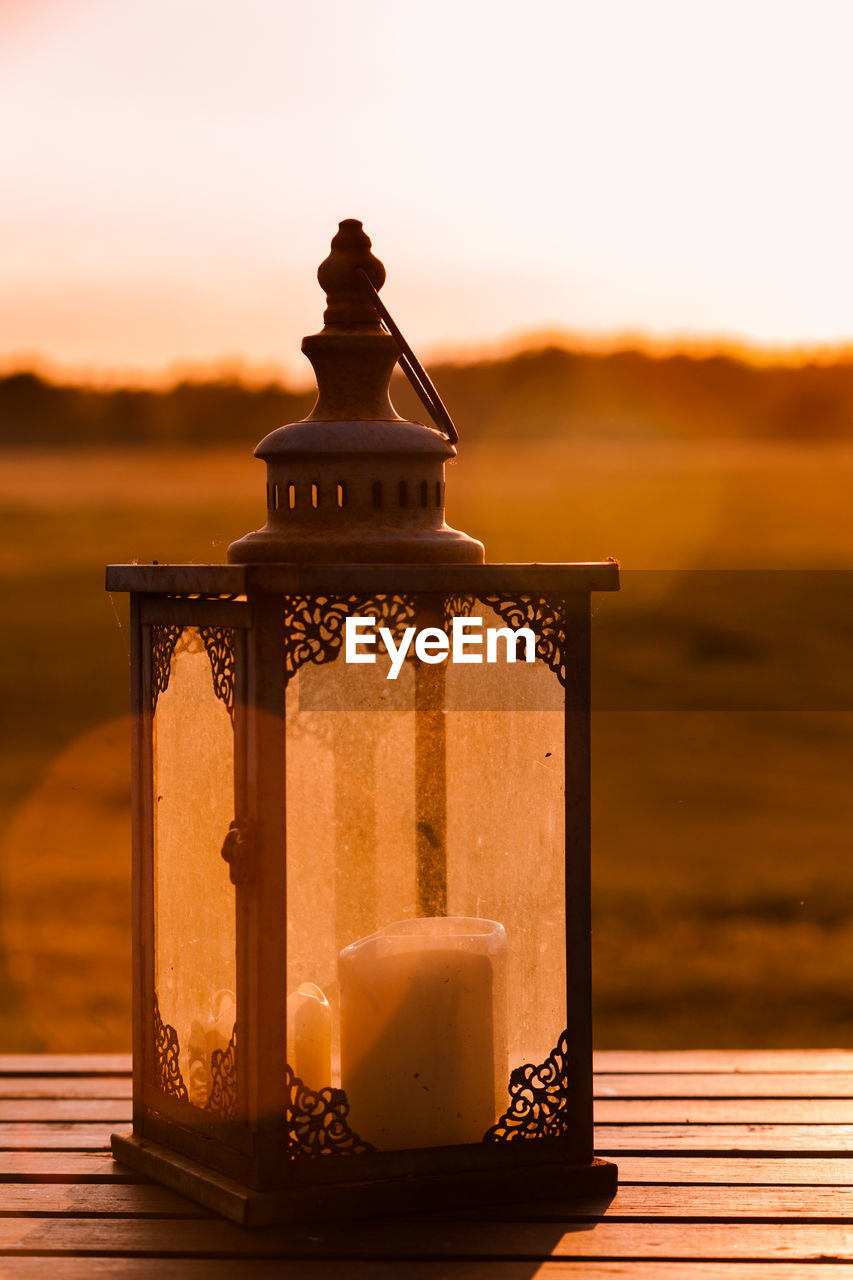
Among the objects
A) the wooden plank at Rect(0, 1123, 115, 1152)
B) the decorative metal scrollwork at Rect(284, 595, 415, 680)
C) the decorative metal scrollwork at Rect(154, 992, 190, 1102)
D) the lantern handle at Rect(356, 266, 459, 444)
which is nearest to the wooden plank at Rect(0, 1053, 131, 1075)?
the wooden plank at Rect(0, 1123, 115, 1152)

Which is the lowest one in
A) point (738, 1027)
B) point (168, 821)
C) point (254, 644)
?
point (738, 1027)

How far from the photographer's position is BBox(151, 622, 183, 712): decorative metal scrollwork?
226 cm

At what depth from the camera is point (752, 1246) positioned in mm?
2023

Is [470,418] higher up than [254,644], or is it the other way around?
[470,418]

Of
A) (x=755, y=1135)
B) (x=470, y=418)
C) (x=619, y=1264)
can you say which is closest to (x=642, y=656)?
(x=470, y=418)

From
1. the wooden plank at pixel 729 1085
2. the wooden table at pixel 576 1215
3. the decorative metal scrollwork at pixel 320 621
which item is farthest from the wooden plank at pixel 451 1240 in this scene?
the decorative metal scrollwork at pixel 320 621

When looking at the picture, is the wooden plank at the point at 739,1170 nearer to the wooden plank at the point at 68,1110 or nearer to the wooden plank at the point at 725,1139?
the wooden plank at the point at 725,1139

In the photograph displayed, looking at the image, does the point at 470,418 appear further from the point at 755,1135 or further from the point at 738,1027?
the point at 755,1135

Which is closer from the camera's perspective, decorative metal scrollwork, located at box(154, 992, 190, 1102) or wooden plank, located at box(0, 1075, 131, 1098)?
decorative metal scrollwork, located at box(154, 992, 190, 1102)

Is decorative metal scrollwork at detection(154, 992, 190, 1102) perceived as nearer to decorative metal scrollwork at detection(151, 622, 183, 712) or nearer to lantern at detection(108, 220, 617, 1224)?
lantern at detection(108, 220, 617, 1224)

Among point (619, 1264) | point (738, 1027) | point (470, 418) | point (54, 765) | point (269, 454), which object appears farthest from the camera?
point (470, 418)

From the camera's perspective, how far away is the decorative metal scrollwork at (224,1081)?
212 centimetres

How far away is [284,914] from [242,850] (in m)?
0.10

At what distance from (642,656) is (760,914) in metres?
2.18
